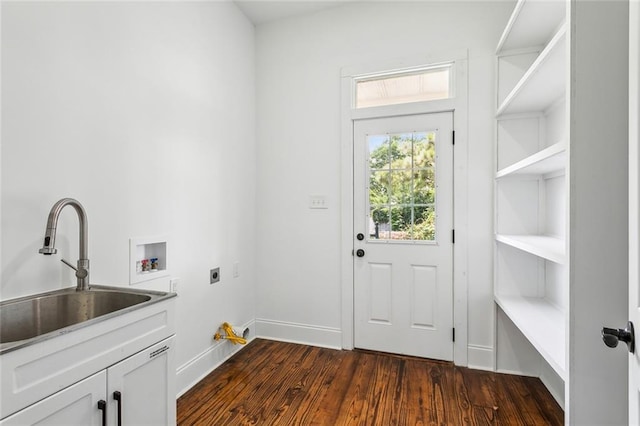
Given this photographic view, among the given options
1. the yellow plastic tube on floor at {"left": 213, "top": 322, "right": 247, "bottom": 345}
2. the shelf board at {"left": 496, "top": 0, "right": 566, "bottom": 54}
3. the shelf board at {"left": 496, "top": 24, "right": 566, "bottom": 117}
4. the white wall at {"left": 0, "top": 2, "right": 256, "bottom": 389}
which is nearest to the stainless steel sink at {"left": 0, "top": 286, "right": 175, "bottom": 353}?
the white wall at {"left": 0, "top": 2, "right": 256, "bottom": 389}

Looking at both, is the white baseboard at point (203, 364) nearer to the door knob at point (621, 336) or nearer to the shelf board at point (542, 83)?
the door knob at point (621, 336)

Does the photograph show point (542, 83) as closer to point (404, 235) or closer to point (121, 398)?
point (404, 235)

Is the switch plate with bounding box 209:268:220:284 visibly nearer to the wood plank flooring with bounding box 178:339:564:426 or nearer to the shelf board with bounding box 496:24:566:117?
the wood plank flooring with bounding box 178:339:564:426

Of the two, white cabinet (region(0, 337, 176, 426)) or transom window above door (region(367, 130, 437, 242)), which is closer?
white cabinet (region(0, 337, 176, 426))

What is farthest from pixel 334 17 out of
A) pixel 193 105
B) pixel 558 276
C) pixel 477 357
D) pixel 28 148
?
pixel 477 357

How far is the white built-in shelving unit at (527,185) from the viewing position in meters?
1.97

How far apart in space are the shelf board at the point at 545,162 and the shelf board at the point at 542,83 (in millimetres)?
400

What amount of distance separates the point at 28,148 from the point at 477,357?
9.81ft

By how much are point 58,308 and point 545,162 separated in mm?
2432

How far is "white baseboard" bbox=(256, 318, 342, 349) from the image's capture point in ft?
9.11

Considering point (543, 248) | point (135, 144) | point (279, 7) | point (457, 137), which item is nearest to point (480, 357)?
point (543, 248)

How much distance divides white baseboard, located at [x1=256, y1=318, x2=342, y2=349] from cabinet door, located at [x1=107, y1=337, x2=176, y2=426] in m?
1.61

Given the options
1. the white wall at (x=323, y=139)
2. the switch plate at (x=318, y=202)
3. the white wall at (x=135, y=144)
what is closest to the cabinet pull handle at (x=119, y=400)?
the white wall at (x=135, y=144)

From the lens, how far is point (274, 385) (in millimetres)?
2164
